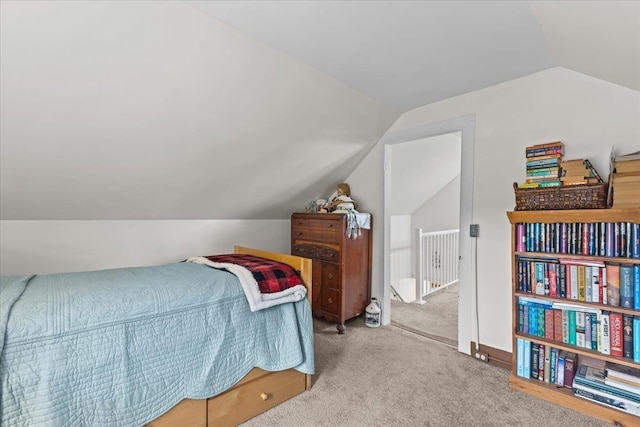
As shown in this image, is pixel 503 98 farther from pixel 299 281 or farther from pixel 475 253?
pixel 299 281

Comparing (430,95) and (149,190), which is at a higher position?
(430,95)

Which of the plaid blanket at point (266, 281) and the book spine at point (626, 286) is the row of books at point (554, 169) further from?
the plaid blanket at point (266, 281)

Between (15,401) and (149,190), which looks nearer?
(15,401)

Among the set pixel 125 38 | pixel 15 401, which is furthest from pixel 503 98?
pixel 15 401

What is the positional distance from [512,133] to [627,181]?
2.78 ft

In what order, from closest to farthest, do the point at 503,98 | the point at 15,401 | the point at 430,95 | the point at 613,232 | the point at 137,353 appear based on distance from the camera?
1. the point at 15,401
2. the point at 137,353
3. the point at 613,232
4. the point at 503,98
5. the point at 430,95

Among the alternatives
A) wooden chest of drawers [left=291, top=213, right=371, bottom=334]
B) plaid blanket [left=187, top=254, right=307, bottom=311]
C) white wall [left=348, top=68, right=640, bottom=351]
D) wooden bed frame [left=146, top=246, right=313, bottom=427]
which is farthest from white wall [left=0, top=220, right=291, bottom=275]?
white wall [left=348, top=68, right=640, bottom=351]

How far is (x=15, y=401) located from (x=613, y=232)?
117 inches

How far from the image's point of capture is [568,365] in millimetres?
1993

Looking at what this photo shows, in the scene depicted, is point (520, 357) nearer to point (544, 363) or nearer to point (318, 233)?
point (544, 363)

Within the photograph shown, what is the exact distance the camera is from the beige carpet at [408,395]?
178 cm

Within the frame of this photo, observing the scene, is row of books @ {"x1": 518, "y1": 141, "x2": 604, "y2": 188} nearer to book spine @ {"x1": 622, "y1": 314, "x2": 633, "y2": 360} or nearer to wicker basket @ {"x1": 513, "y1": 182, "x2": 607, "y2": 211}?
wicker basket @ {"x1": 513, "y1": 182, "x2": 607, "y2": 211}

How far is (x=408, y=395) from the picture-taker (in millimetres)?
2025

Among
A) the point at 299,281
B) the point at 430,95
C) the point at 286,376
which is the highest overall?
the point at 430,95
